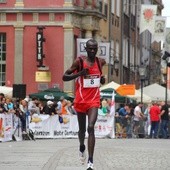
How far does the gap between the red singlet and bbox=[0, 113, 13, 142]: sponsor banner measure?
631 inches

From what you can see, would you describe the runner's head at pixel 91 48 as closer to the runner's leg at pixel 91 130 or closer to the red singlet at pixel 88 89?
the red singlet at pixel 88 89

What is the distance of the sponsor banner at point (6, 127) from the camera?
98.4 feet

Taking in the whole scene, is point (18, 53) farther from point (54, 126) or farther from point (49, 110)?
point (54, 126)

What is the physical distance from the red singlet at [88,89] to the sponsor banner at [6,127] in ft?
52.6

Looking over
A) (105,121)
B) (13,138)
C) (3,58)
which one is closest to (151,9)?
(3,58)

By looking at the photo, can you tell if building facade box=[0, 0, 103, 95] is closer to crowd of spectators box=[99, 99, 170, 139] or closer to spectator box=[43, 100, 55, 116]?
crowd of spectators box=[99, 99, 170, 139]

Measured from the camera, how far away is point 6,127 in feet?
101

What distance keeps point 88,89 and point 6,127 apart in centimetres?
1696

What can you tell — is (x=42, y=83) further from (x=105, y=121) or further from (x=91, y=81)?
(x=91, y=81)

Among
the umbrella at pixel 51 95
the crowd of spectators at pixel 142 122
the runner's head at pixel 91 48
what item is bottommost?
the crowd of spectators at pixel 142 122

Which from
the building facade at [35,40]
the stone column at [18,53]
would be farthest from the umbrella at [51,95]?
the stone column at [18,53]

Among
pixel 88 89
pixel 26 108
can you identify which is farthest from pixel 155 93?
pixel 88 89

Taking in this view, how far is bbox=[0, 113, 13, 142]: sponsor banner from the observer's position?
30000mm

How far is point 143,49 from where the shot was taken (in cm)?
8969
